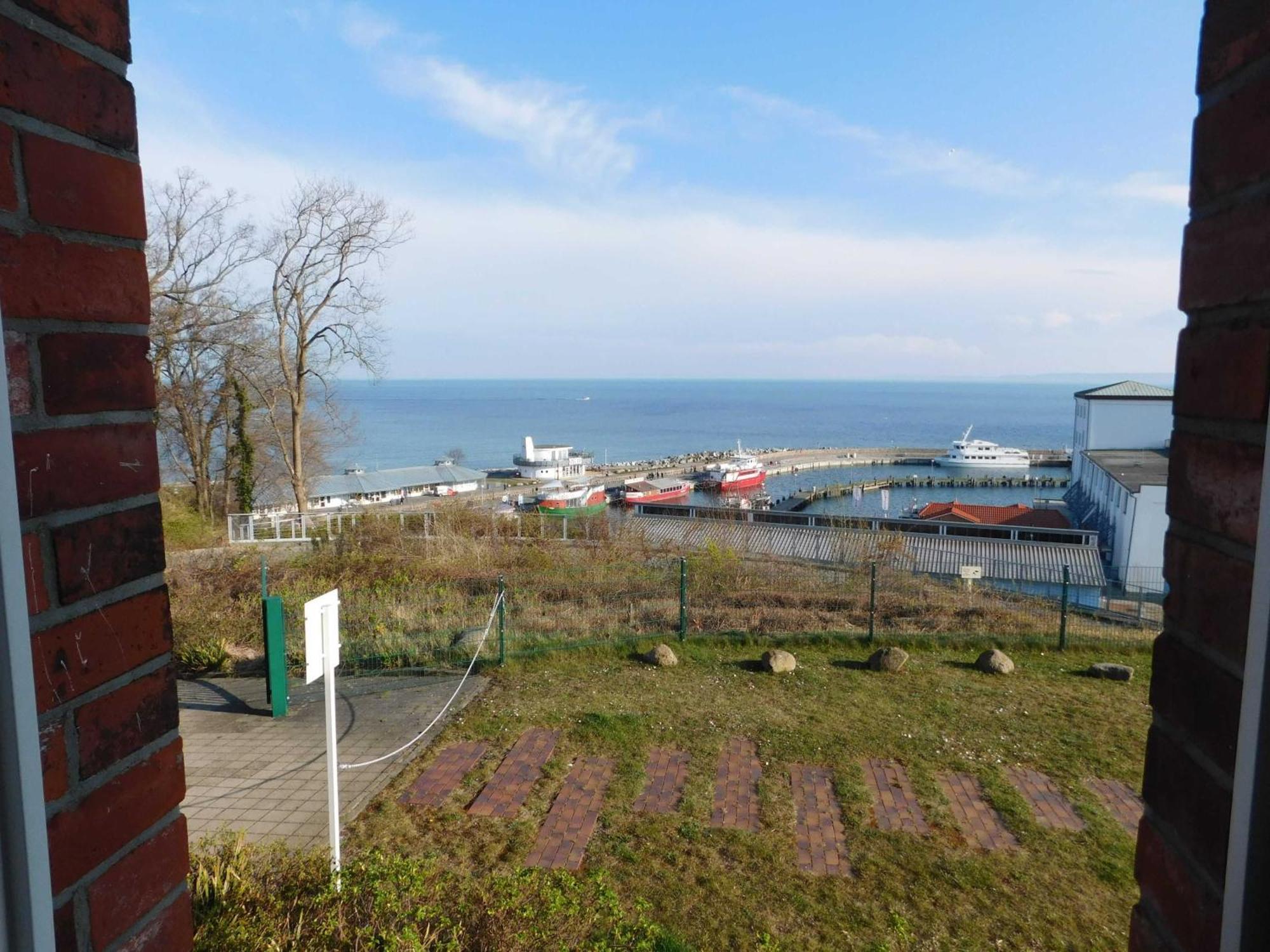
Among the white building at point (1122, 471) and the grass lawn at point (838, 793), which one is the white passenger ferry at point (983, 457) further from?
the grass lawn at point (838, 793)

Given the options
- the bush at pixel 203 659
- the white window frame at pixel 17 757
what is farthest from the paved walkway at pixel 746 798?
the white window frame at pixel 17 757

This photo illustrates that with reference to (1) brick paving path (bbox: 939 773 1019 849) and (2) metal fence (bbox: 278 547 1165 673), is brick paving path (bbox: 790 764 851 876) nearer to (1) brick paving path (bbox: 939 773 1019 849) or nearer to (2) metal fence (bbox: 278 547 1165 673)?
(1) brick paving path (bbox: 939 773 1019 849)

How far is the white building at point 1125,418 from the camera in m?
44.8

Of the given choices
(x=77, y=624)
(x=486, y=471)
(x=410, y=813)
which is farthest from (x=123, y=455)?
(x=486, y=471)

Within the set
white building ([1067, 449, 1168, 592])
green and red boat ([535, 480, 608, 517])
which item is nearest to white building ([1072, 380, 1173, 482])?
white building ([1067, 449, 1168, 592])

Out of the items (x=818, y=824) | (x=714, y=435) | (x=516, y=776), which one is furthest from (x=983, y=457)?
(x=516, y=776)

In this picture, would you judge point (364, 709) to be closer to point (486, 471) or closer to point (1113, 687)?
point (1113, 687)

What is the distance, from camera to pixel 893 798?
6898 mm

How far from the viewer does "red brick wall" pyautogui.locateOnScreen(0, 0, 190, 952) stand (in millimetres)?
950

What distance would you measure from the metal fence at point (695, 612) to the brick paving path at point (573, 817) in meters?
3.64

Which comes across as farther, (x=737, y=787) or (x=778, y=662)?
(x=778, y=662)

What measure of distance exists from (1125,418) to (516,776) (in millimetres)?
48693

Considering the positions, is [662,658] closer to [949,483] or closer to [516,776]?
[516,776]

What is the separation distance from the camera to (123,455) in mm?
1113
